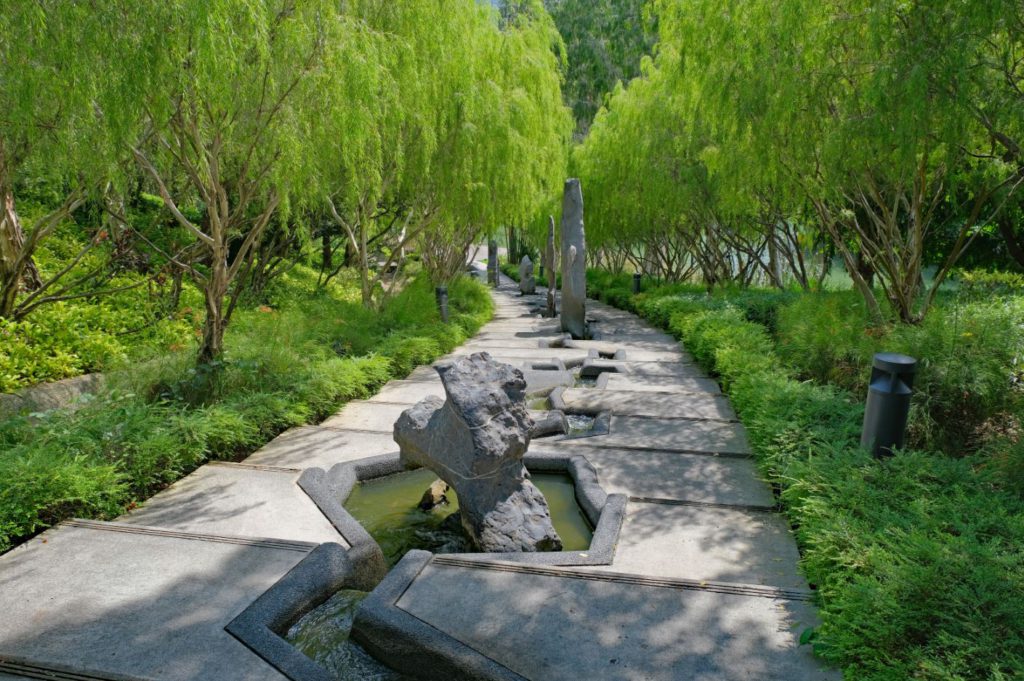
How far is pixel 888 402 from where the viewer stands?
161 inches

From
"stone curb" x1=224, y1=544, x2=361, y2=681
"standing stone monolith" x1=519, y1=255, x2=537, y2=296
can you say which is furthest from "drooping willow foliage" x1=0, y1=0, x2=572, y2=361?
Answer: "standing stone monolith" x1=519, y1=255, x2=537, y2=296

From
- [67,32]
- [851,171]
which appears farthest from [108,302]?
[851,171]

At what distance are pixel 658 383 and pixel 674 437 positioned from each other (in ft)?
8.16

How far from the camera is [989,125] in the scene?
17.8 ft

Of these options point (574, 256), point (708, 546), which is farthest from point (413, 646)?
point (574, 256)

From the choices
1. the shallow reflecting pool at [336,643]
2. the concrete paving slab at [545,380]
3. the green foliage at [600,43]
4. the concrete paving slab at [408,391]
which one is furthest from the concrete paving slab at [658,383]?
the green foliage at [600,43]

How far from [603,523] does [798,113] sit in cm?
547

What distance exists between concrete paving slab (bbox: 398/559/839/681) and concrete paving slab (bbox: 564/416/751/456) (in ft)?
7.81

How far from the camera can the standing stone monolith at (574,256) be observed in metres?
12.5

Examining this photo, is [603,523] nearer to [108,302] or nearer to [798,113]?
[798,113]

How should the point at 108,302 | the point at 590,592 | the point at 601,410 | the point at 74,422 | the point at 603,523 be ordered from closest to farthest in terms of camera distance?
1. the point at 590,592
2. the point at 603,523
3. the point at 74,422
4. the point at 601,410
5. the point at 108,302

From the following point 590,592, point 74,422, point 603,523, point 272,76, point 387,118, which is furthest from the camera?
point 387,118

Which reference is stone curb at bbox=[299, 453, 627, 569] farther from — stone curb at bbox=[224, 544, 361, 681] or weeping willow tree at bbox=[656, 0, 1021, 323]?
weeping willow tree at bbox=[656, 0, 1021, 323]

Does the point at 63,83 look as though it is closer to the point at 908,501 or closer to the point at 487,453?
the point at 487,453
